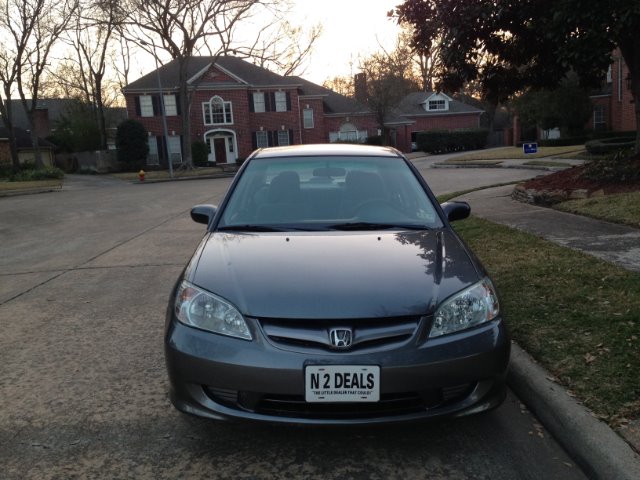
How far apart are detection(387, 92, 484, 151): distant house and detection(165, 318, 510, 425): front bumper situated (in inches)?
1978

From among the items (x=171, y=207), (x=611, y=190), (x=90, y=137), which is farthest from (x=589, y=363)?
(x=90, y=137)

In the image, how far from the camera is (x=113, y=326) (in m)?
5.11

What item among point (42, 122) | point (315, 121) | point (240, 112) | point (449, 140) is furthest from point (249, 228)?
point (42, 122)

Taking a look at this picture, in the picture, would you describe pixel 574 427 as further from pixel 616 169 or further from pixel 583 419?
pixel 616 169

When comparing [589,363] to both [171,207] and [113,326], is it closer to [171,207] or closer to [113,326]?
[113,326]

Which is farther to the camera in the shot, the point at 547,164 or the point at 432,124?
the point at 432,124

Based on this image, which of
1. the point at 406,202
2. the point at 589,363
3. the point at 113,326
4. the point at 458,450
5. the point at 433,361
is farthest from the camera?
the point at 113,326

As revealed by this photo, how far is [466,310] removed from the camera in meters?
2.90

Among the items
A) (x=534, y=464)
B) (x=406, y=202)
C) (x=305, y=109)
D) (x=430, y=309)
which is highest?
(x=305, y=109)

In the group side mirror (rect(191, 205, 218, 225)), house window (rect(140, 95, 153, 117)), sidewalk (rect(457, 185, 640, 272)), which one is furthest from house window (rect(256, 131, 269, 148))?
side mirror (rect(191, 205, 218, 225))

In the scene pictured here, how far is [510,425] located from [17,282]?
6265 millimetres

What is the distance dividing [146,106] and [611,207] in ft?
133

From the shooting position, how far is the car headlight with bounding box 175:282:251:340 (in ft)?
9.14

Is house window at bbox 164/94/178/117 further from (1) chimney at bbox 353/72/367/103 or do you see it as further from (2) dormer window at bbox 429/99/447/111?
(2) dormer window at bbox 429/99/447/111
